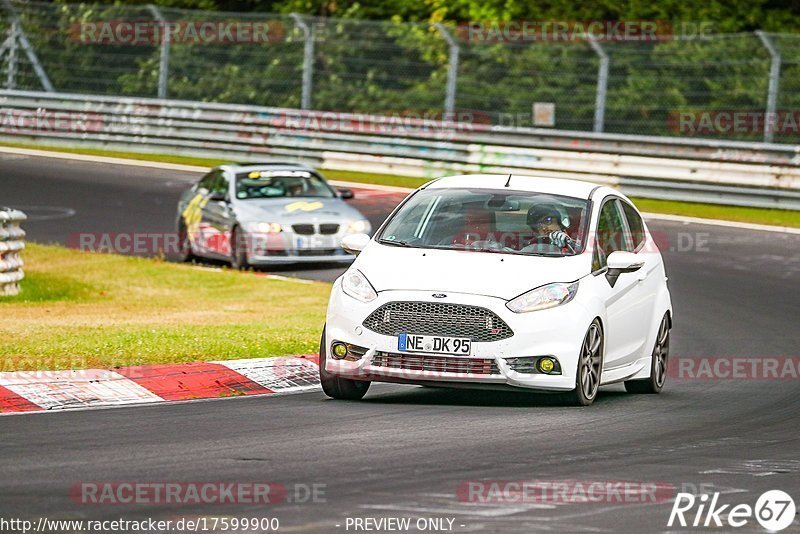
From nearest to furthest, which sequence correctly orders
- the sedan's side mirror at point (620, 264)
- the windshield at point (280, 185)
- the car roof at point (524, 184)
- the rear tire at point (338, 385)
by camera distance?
the rear tire at point (338, 385) → the sedan's side mirror at point (620, 264) → the car roof at point (524, 184) → the windshield at point (280, 185)

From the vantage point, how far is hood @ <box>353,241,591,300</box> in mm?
10656

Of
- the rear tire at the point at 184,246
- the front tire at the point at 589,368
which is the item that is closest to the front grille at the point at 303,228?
the rear tire at the point at 184,246

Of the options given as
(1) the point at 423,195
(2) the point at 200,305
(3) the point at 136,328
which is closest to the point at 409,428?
(1) the point at 423,195

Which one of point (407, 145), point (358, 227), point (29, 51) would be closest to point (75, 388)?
point (358, 227)

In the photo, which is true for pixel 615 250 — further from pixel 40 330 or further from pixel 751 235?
pixel 751 235

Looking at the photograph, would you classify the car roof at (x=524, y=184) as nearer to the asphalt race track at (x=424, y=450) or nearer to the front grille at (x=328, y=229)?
the asphalt race track at (x=424, y=450)

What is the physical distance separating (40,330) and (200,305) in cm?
380

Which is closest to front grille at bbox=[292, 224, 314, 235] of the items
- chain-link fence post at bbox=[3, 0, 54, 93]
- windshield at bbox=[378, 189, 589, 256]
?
windshield at bbox=[378, 189, 589, 256]

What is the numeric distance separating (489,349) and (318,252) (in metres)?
11.2

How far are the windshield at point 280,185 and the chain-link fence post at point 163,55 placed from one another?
458 inches

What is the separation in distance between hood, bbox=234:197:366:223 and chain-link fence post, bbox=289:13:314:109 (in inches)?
413

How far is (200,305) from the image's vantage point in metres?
17.9

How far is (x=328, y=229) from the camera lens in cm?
2148

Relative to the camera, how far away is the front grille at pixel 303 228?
21.3 meters
